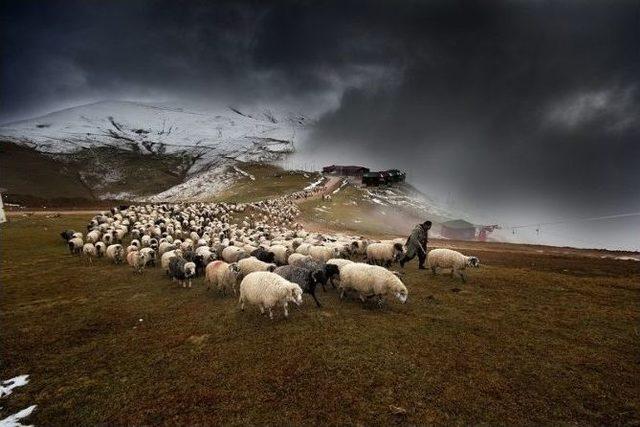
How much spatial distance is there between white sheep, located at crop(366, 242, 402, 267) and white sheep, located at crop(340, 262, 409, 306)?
5.79 metres

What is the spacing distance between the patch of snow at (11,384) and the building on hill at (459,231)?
74087mm

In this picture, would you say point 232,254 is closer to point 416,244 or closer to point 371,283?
point 371,283

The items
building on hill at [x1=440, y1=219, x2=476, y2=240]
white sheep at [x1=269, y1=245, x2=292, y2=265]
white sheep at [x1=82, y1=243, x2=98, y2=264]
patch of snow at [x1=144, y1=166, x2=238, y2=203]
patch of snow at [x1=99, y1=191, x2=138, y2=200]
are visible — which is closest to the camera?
white sheep at [x1=269, y1=245, x2=292, y2=265]

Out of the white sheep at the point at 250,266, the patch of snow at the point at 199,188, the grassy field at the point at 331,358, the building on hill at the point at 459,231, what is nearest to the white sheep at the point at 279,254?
the white sheep at the point at 250,266

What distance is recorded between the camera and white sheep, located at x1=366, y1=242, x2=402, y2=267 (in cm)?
1881

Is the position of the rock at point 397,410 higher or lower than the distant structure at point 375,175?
lower

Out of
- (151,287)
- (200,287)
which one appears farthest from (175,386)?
(151,287)

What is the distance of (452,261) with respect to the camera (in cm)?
1686

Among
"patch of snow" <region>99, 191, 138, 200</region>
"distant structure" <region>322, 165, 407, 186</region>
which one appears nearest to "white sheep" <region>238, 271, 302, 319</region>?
"distant structure" <region>322, 165, 407, 186</region>

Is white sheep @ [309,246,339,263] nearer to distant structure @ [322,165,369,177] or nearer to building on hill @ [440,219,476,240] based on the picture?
building on hill @ [440,219,476,240]

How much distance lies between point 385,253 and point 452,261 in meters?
3.79

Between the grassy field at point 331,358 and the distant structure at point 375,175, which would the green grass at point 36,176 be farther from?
the grassy field at point 331,358

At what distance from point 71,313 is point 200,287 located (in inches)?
205

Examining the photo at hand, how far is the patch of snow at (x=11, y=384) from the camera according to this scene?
7794mm
